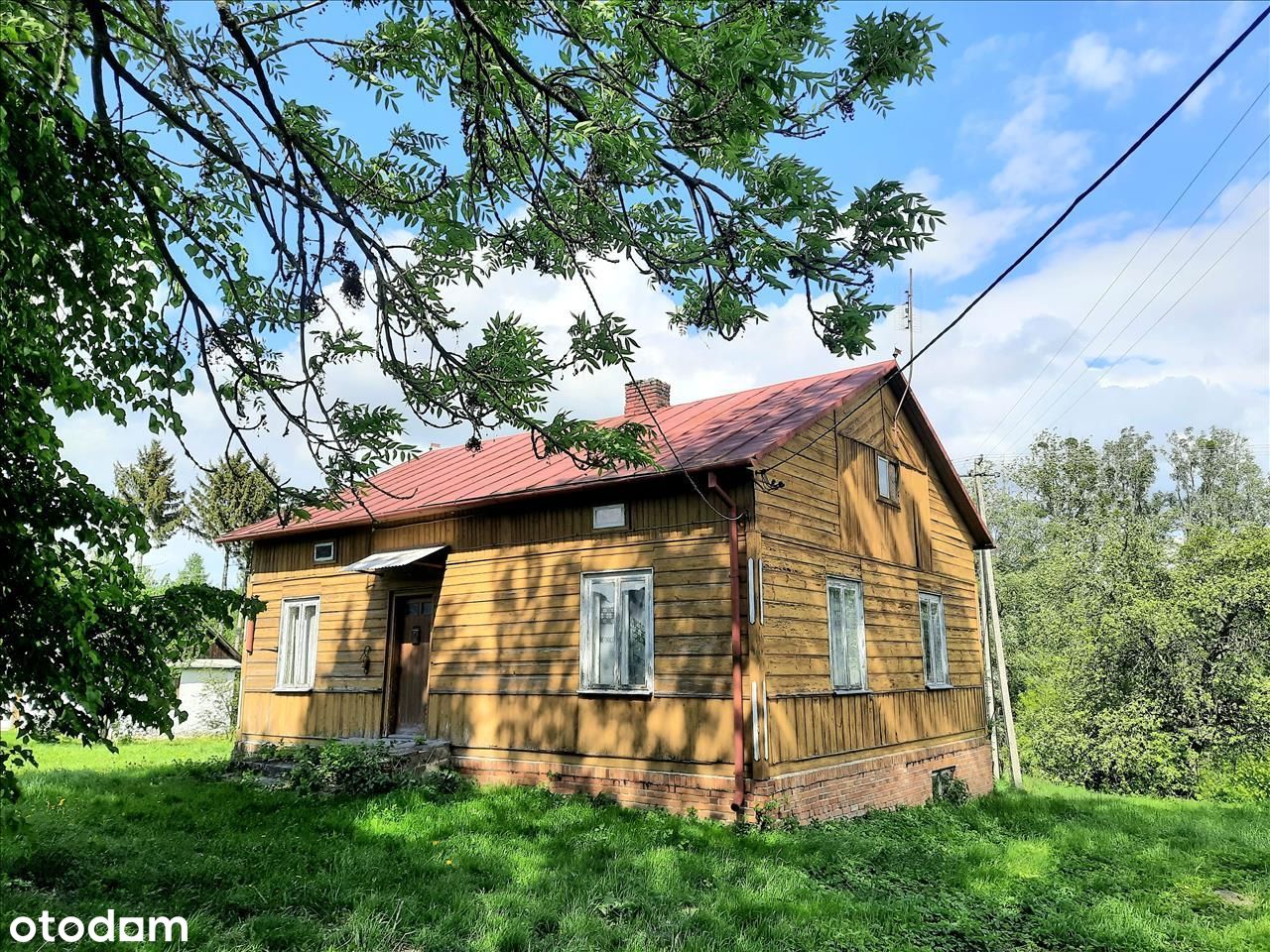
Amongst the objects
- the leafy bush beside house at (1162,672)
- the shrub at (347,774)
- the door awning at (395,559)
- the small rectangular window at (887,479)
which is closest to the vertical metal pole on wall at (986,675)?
the leafy bush beside house at (1162,672)

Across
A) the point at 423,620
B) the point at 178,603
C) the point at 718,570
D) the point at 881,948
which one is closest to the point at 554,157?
the point at 178,603

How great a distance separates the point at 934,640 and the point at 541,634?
22.8 ft

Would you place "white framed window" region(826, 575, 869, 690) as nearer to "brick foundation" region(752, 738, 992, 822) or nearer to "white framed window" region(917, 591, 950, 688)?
"brick foundation" region(752, 738, 992, 822)

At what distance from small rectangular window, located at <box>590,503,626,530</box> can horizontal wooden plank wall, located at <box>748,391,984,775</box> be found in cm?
191

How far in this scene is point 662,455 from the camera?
11906 mm

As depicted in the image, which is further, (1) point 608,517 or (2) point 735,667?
(1) point 608,517

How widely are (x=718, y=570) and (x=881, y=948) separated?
4850 mm

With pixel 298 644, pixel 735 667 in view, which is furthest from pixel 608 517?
pixel 298 644

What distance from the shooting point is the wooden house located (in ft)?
34.5

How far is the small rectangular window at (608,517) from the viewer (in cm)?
1159

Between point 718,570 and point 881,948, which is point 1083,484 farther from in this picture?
point 881,948

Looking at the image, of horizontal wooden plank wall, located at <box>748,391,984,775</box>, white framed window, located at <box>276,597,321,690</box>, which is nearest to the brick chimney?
horizontal wooden plank wall, located at <box>748,391,984,775</box>

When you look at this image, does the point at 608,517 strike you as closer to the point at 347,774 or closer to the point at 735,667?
the point at 735,667

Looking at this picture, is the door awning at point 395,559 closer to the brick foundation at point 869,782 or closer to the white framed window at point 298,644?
the white framed window at point 298,644
